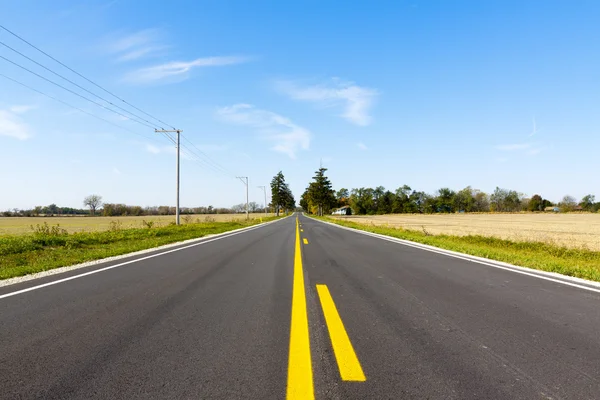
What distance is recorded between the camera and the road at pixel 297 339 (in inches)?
88.0

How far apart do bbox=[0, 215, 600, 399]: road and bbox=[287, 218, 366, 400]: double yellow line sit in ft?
0.05

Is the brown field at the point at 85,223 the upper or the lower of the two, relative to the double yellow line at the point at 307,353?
lower

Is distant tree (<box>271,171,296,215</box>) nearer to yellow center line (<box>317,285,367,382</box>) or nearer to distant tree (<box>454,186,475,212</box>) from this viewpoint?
distant tree (<box>454,186,475,212</box>)

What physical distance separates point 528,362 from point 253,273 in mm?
5088

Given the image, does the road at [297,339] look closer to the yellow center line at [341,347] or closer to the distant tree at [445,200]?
the yellow center line at [341,347]

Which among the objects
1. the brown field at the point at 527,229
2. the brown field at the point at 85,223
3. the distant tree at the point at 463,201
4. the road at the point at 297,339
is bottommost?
the brown field at the point at 527,229

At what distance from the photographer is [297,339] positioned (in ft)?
10.1

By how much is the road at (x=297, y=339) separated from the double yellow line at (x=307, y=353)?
15 mm

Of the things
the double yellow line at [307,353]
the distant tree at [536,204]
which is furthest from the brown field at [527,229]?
the distant tree at [536,204]

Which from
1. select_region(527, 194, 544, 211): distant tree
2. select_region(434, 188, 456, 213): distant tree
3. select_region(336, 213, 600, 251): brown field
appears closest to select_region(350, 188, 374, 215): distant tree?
select_region(434, 188, 456, 213): distant tree

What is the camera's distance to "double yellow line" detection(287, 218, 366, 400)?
2.21m

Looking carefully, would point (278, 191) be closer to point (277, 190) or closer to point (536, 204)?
point (277, 190)

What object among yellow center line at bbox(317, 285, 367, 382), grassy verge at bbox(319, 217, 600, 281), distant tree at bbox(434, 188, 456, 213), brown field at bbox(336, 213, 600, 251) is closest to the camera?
yellow center line at bbox(317, 285, 367, 382)

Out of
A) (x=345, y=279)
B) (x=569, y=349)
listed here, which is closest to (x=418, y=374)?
(x=569, y=349)
